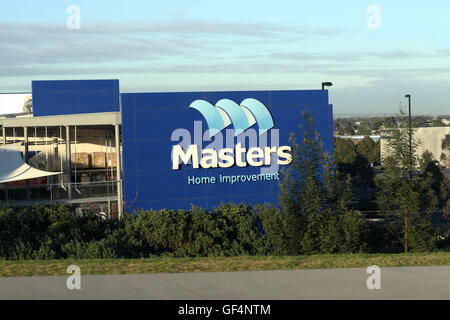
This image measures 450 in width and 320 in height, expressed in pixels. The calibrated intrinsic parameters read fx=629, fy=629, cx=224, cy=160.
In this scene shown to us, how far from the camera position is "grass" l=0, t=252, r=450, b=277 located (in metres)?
9.36

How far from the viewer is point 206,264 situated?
9.82 m

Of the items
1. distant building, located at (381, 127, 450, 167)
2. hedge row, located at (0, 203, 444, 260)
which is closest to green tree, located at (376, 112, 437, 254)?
hedge row, located at (0, 203, 444, 260)

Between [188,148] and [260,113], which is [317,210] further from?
[260,113]

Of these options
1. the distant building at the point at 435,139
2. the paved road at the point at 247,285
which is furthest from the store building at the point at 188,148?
the distant building at the point at 435,139

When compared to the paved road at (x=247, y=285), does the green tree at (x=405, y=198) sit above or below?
above

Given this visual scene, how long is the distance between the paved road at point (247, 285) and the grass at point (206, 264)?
1.08ft

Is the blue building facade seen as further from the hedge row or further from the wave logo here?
the hedge row

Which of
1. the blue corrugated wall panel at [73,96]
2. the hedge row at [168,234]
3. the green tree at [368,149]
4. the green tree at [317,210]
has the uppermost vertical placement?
the blue corrugated wall panel at [73,96]

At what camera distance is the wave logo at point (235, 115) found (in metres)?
26.4

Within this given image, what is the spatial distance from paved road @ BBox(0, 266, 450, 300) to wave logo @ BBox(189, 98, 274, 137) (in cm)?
1748

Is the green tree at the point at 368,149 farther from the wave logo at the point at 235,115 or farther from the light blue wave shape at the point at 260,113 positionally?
the wave logo at the point at 235,115

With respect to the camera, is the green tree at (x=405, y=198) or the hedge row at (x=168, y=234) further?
the green tree at (x=405, y=198)
